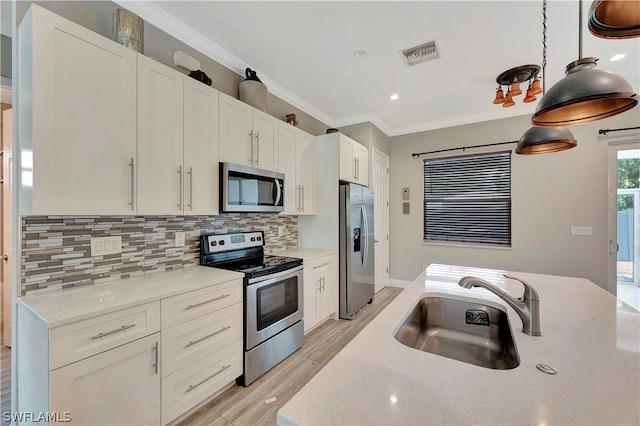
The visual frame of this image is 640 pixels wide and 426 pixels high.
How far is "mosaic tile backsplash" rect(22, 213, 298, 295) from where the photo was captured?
4.93 ft

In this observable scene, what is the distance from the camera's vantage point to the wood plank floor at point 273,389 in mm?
1767

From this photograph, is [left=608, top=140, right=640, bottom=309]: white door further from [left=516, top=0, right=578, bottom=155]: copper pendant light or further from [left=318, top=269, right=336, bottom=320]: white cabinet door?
[left=318, top=269, right=336, bottom=320]: white cabinet door

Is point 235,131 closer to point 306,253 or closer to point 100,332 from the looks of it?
point 306,253

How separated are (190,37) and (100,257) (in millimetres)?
1842

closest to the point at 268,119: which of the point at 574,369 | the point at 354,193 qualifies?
the point at 354,193

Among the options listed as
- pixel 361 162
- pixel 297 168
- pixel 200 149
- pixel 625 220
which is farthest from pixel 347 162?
pixel 625 220

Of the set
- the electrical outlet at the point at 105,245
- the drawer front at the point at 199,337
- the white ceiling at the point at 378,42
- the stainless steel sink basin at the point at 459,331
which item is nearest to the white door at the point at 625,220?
the white ceiling at the point at 378,42

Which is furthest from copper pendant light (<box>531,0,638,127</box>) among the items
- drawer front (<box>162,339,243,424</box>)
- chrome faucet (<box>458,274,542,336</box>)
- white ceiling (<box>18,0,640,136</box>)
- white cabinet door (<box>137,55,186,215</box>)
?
drawer front (<box>162,339,243,424</box>)

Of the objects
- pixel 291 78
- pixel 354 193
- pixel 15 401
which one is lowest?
pixel 15 401

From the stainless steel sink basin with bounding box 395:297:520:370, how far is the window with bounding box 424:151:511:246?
10.2ft

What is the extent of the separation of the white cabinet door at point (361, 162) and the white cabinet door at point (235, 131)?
169 centimetres

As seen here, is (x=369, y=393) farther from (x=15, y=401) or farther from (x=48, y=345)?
(x=15, y=401)

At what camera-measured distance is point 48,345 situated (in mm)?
1170

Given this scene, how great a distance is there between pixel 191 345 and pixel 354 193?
237cm
